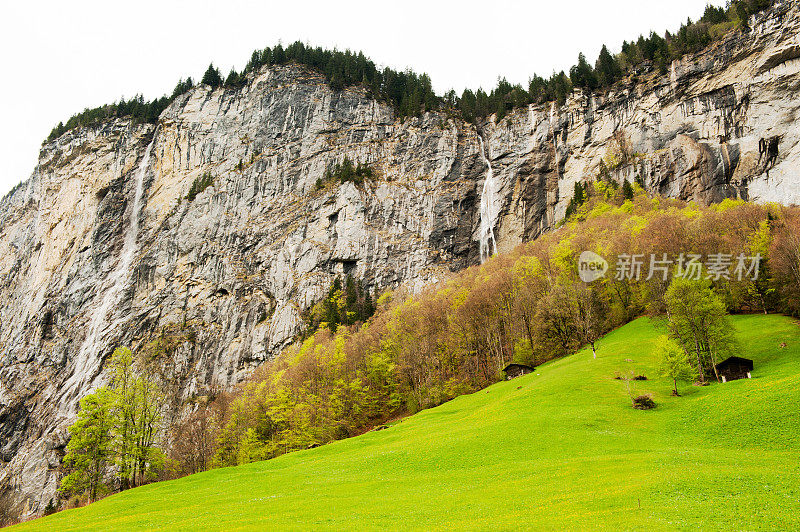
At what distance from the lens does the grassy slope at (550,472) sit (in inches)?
675

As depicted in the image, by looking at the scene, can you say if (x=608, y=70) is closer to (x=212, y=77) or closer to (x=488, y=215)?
(x=488, y=215)

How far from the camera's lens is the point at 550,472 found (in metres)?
23.9

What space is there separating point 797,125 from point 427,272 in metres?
90.1

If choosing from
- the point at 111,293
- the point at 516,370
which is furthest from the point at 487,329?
the point at 111,293

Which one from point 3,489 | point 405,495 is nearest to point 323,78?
point 3,489

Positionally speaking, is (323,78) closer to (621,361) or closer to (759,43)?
(759,43)

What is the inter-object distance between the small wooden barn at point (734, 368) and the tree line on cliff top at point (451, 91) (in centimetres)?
10974

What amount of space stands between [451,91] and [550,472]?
16935 centimetres

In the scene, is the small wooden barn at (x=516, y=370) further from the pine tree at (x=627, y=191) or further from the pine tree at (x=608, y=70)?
the pine tree at (x=608, y=70)

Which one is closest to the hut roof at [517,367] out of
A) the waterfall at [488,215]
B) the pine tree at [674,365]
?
the pine tree at [674,365]

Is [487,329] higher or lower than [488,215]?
lower

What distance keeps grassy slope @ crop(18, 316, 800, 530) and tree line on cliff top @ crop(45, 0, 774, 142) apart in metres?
108

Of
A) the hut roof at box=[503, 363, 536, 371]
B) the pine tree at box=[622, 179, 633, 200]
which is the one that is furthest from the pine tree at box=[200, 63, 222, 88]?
the hut roof at box=[503, 363, 536, 371]

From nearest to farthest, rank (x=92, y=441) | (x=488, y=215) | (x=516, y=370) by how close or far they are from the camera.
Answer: (x=92, y=441)
(x=516, y=370)
(x=488, y=215)
